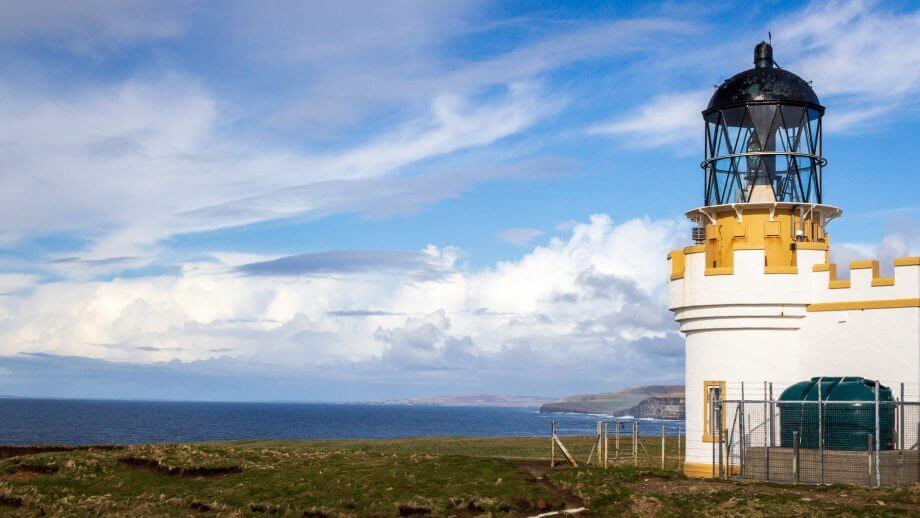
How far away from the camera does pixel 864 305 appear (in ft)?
105

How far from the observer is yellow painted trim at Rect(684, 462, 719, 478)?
34.2 meters

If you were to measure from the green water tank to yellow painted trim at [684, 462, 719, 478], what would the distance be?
3430 mm

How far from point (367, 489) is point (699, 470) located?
42.1 ft

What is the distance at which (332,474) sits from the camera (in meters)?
31.7

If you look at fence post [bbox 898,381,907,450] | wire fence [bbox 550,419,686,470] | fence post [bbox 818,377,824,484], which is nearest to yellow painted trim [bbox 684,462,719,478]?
wire fence [bbox 550,419,686,470]

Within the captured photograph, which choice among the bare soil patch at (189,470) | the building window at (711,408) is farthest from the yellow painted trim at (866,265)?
the bare soil patch at (189,470)

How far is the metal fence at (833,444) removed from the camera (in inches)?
1126

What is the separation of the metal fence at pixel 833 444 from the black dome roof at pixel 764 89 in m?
11.1

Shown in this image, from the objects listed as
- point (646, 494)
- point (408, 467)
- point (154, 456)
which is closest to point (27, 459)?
point (154, 456)

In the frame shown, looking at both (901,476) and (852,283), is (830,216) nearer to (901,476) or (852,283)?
(852,283)

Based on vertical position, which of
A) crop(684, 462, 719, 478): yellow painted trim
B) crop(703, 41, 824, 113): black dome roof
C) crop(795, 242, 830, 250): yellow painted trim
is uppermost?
crop(703, 41, 824, 113): black dome roof

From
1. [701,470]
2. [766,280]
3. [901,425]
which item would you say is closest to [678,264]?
[766,280]

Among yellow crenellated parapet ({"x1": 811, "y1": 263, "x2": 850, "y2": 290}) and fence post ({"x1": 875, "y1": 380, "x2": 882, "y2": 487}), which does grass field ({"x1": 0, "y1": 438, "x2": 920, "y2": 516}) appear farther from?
yellow crenellated parapet ({"x1": 811, "y1": 263, "x2": 850, "y2": 290})

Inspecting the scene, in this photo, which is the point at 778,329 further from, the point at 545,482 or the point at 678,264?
the point at 545,482
